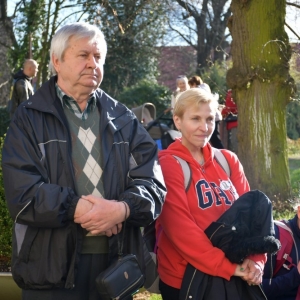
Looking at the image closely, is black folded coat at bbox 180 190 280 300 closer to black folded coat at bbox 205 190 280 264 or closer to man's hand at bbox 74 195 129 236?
black folded coat at bbox 205 190 280 264

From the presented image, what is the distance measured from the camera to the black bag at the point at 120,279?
10.3 feet

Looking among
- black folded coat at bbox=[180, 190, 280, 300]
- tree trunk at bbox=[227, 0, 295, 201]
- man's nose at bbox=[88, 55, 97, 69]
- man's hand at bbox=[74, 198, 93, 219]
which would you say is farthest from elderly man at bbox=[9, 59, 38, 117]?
man's hand at bbox=[74, 198, 93, 219]

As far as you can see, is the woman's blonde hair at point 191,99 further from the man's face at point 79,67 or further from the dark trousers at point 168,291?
the dark trousers at point 168,291

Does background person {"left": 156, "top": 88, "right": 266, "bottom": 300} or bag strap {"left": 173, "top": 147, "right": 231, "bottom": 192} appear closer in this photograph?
background person {"left": 156, "top": 88, "right": 266, "bottom": 300}

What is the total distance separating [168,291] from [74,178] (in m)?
0.97

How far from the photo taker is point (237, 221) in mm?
3467

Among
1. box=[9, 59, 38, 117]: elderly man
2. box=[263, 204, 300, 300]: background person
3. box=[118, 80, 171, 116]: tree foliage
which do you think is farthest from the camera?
box=[118, 80, 171, 116]: tree foliage

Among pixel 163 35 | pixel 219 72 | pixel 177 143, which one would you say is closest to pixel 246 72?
pixel 177 143

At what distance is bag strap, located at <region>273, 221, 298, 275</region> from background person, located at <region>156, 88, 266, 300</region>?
472mm

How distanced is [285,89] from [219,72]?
15.7 metres

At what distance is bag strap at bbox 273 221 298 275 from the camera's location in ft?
13.5

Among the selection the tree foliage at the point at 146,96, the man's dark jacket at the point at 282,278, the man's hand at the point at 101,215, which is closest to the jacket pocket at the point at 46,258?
the man's hand at the point at 101,215

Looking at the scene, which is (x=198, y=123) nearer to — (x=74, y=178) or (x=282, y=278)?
(x=74, y=178)

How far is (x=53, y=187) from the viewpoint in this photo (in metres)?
3.10
